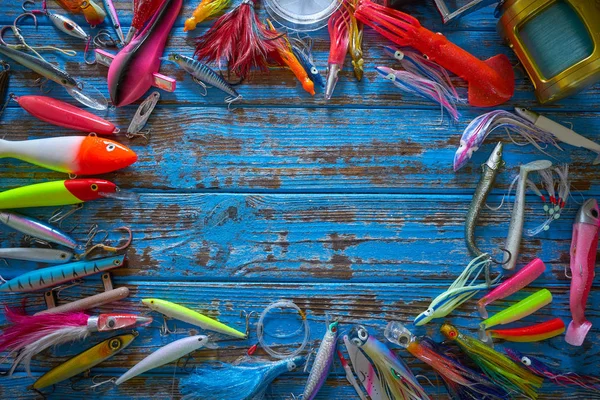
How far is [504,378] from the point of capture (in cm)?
154

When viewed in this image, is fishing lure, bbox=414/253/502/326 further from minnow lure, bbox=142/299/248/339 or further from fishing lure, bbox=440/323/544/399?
minnow lure, bbox=142/299/248/339

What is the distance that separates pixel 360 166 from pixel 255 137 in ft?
1.24

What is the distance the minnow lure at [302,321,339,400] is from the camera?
1.52 m

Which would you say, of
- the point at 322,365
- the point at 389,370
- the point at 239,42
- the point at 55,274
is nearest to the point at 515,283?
the point at 389,370

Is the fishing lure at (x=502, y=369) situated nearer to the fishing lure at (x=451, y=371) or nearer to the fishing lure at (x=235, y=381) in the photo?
the fishing lure at (x=451, y=371)

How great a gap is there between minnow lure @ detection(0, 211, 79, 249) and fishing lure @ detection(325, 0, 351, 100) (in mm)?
1009

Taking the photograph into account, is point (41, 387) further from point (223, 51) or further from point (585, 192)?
point (585, 192)

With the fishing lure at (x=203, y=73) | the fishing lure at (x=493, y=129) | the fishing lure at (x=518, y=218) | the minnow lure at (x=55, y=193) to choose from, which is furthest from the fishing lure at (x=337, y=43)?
the minnow lure at (x=55, y=193)

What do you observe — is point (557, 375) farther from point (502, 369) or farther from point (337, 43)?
point (337, 43)

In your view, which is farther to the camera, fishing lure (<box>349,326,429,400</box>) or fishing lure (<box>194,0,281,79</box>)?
fishing lure (<box>194,0,281,79</box>)

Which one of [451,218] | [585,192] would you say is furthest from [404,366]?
[585,192]

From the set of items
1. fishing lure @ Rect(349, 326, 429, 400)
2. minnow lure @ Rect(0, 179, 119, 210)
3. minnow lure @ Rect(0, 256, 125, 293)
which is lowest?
fishing lure @ Rect(349, 326, 429, 400)

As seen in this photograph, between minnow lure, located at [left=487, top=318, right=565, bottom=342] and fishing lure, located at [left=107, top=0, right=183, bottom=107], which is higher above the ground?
fishing lure, located at [left=107, top=0, right=183, bottom=107]

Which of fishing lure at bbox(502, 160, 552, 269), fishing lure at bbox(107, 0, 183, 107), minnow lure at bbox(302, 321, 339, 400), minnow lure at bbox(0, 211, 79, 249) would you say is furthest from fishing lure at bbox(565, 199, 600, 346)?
minnow lure at bbox(0, 211, 79, 249)
